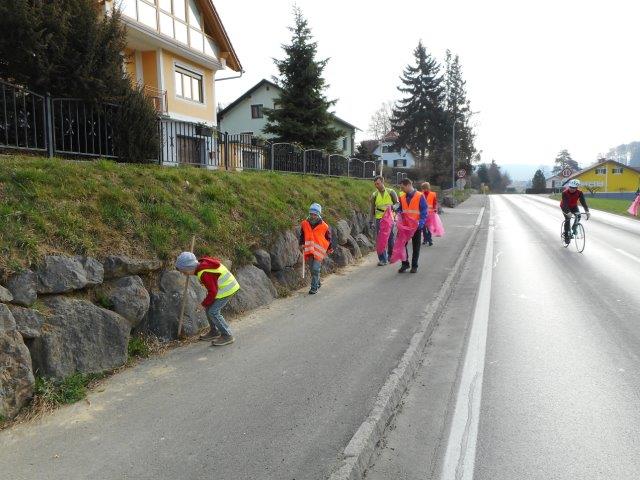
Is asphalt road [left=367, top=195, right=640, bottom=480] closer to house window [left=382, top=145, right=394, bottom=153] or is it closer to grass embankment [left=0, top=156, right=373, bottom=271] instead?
grass embankment [left=0, top=156, right=373, bottom=271]

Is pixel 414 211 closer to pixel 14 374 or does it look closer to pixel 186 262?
pixel 186 262

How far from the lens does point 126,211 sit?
616cm

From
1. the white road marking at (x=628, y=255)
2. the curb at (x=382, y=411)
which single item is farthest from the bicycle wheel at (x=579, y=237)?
the curb at (x=382, y=411)

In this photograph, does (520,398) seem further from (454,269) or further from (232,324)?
(454,269)

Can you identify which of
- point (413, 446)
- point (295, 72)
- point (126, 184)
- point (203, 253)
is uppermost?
point (295, 72)

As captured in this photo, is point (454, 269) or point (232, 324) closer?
point (232, 324)

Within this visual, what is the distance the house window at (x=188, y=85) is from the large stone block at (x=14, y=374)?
73.1 ft

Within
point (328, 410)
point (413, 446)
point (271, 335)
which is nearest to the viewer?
point (413, 446)

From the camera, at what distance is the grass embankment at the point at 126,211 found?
16.2 feet

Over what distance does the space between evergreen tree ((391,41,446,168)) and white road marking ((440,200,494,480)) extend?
53.5m

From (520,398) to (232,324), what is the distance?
142 inches

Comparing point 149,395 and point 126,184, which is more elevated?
point 126,184

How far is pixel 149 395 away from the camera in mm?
4340

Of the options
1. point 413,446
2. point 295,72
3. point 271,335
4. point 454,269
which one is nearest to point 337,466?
point 413,446
